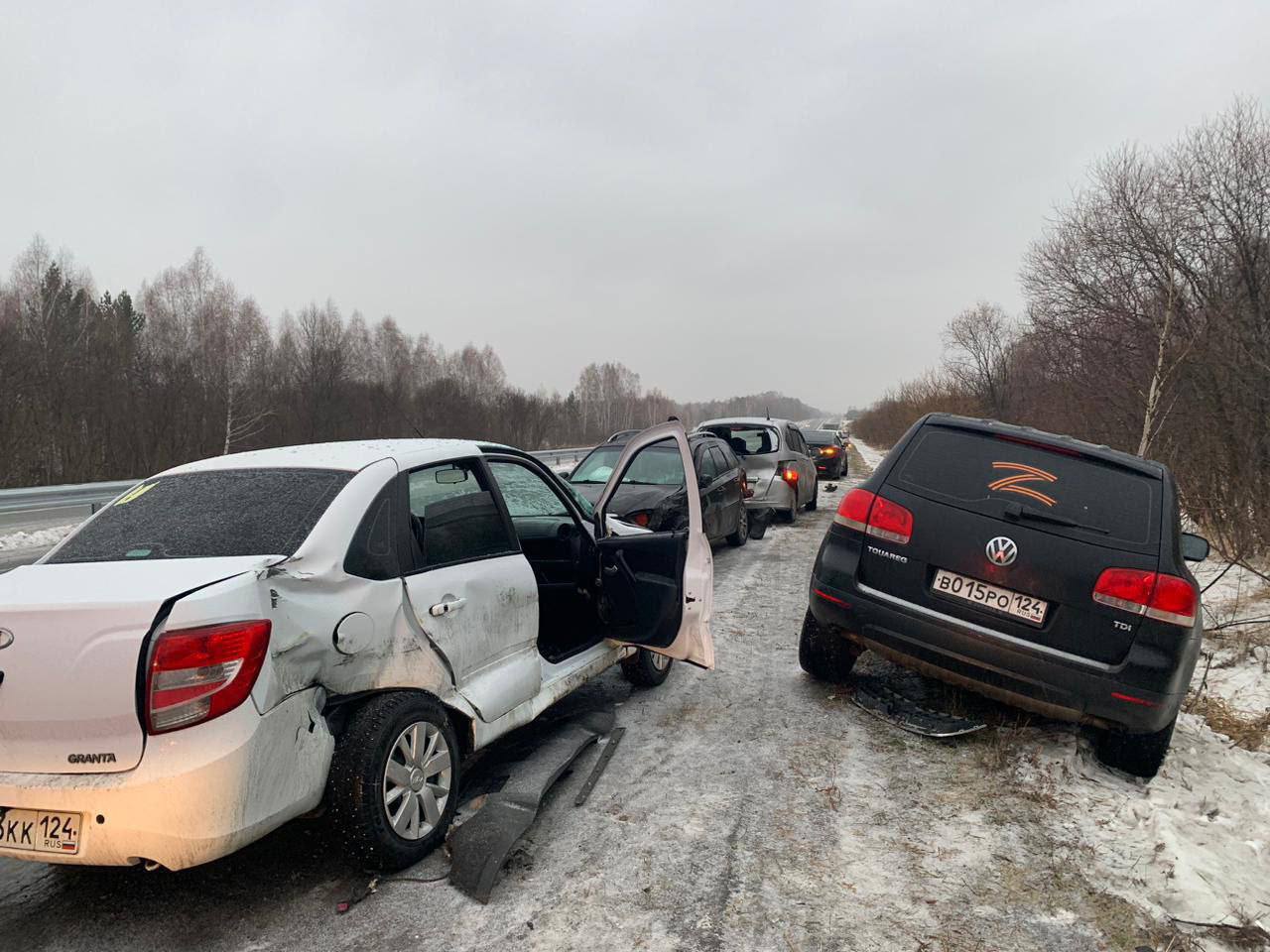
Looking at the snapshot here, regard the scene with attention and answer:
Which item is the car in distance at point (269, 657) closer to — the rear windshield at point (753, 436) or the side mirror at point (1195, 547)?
the side mirror at point (1195, 547)

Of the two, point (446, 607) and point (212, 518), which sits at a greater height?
point (212, 518)

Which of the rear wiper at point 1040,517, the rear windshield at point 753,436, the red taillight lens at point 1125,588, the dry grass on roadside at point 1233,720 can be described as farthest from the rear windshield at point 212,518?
the rear windshield at point 753,436

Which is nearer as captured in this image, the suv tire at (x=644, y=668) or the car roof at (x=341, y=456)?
the car roof at (x=341, y=456)

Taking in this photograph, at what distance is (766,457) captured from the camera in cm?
1173

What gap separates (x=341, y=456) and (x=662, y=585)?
1.88 metres

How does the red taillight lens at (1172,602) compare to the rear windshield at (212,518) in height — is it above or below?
below

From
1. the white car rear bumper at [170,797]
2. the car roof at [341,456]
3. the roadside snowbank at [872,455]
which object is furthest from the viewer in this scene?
the roadside snowbank at [872,455]

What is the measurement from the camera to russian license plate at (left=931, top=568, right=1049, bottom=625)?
3.68 metres

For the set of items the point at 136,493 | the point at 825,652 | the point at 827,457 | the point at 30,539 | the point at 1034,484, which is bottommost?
the point at 30,539

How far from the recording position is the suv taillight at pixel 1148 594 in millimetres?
3445

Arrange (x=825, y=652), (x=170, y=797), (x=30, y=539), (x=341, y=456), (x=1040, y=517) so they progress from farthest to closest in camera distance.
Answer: (x=30, y=539)
(x=825, y=652)
(x=1040, y=517)
(x=341, y=456)
(x=170, y=797)

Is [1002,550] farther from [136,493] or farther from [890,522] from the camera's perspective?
[136,493]

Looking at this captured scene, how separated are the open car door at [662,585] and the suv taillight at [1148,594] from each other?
6.56 feet

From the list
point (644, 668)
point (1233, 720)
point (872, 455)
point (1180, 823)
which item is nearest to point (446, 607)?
point (644, 668)
